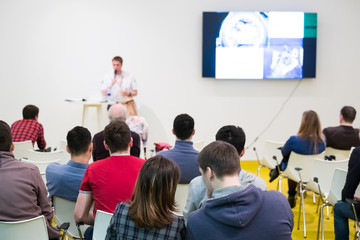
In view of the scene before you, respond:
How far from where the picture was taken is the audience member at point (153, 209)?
185 centimetres

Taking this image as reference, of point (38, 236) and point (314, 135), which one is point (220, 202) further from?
point (314, 135)

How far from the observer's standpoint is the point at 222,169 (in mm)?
1934

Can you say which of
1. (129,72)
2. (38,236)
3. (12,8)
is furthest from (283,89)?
(38,236)

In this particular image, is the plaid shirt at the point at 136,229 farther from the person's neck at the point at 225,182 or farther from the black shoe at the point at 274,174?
the black shoe at the point at 274,174

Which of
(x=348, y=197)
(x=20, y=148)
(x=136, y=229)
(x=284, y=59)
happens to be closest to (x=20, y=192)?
(x=136, y=229)

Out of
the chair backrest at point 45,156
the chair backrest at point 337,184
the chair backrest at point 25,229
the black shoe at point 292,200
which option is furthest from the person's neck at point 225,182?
the black shoe at point 292,200

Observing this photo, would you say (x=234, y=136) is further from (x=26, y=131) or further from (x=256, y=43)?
(x=256, y=43)

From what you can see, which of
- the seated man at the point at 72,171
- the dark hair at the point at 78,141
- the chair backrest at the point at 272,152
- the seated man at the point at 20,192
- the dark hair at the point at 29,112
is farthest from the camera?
the chair backrest at the point at 272,152

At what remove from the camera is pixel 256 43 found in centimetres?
797

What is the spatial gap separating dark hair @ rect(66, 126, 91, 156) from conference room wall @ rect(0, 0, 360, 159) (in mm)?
4945

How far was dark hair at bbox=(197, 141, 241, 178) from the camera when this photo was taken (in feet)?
6.34

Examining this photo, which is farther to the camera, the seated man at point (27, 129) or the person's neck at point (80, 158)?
the seated man at point (27, 129)

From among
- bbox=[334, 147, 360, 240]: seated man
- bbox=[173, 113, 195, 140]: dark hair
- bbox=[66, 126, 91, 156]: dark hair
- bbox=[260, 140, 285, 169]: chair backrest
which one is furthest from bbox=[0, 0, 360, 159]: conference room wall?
bbox=[66, 126, 91, 156]: dark hair

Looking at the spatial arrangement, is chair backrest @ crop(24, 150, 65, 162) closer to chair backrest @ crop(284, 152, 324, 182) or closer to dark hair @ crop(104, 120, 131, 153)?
dark hair @ crop(104, 120, 131, 153)
